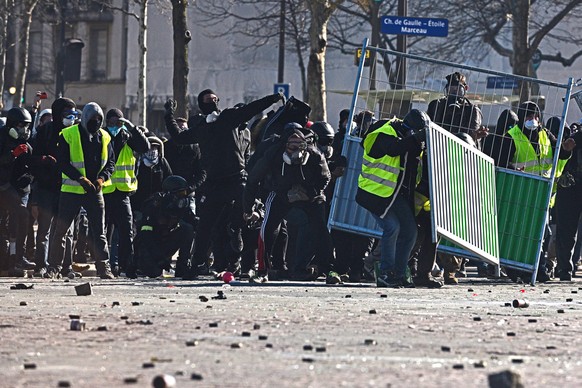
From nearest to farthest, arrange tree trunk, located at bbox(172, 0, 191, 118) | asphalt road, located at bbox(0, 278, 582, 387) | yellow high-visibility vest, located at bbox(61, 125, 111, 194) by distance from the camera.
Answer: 1. asphalt road, located at bbox(0, 278, 582, 387)
2. yellow high-visibility vest, located at bbox(61, 125, 111, 194)
3. tree trunk, located at bbox(172, 0, 191, 118)

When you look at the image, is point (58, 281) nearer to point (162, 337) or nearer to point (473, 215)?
point (473, 215)

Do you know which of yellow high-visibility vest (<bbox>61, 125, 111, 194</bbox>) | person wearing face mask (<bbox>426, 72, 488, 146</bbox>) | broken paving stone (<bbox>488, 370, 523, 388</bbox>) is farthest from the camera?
yellow high-visibility vest (<bbox>61, 125, 111, 194</bbox>)

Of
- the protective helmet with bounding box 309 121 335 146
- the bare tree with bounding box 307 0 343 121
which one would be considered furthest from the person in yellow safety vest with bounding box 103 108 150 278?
the bare tree with bounding box 307 0 343 121

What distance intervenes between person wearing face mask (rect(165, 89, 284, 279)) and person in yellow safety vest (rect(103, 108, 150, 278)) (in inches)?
30.7

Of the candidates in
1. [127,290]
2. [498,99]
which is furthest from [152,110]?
[127,290]

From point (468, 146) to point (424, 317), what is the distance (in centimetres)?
472

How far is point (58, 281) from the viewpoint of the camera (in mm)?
15758

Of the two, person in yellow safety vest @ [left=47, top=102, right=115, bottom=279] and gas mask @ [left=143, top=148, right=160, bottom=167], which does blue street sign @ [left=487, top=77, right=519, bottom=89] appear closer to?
gas mask @ [left=143, top=148, right=160, bottom=167]

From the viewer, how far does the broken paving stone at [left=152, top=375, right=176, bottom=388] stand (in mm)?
6836

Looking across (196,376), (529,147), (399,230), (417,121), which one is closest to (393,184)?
(399,230)

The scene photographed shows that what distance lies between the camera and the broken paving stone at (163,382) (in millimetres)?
6836

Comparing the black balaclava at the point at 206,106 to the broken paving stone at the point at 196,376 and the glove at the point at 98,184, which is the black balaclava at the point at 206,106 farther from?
the broken paving stone at the point at 196,376

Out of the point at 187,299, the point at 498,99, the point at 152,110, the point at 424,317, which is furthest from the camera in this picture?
the point at 152,110

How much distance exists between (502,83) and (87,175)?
4500 mm
